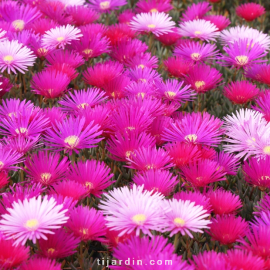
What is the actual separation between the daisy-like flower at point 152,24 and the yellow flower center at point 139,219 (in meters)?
1.25

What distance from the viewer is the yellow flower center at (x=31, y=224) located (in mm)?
1031

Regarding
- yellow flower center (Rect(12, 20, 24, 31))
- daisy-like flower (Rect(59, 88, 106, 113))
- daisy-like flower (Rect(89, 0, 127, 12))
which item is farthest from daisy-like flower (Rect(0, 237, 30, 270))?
daisy-like flower (Rect(89, 0, 127, 12))

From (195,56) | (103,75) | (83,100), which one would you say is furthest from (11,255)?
(195,56)

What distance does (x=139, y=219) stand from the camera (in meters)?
1.08

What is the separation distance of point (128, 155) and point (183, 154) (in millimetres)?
160

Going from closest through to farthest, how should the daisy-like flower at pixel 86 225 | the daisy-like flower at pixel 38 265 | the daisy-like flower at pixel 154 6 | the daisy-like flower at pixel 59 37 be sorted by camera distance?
the daisy-like flower at pixel 38 265, the daisy-like flower at pixel 86 225, the daisy-like flower at pixel 59 37, the daisy-like flower at pixel 154 6

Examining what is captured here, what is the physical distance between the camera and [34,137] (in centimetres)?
143

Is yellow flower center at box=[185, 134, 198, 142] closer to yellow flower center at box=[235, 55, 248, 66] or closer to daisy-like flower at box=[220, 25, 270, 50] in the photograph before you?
yellow flower center at box=[235, 55, 248, 66]

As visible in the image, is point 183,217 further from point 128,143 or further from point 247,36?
point 247,36

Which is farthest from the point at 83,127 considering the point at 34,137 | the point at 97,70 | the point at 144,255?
the point at 144,255

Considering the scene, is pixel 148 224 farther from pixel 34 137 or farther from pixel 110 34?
pixel 110 34

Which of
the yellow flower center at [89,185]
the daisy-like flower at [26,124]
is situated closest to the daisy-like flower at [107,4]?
the daisy-like flower at [26,124]

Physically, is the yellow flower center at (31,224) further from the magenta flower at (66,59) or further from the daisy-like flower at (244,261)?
the magenta flower at (66,59)

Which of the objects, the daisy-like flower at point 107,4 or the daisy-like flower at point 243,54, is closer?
the daisy-like flower at point 243,54
